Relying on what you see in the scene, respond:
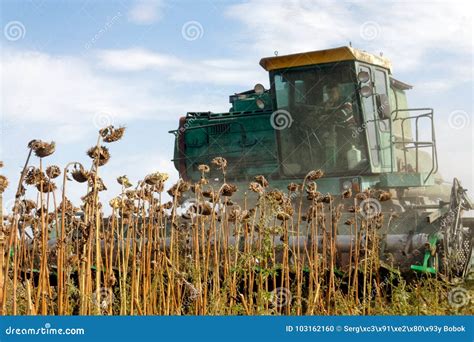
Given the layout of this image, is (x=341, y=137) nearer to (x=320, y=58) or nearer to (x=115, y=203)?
(x=320, y=58)

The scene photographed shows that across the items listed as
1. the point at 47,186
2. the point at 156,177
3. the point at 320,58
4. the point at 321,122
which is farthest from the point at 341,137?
the point at 47,186

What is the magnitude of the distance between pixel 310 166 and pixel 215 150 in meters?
1.84

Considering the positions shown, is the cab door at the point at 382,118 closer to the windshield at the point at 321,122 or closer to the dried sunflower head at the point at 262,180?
the windshield at the point at 321,122

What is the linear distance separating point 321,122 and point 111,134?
5690mm

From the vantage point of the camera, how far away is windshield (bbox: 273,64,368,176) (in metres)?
8.74

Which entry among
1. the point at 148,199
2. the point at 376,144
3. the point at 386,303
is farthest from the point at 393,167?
the point at 148,199

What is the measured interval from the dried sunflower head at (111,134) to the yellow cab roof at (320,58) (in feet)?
18.8

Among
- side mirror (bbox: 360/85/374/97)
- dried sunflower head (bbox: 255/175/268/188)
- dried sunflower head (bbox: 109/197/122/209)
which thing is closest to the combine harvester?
side mirror (bbox: 360/85/374/97)

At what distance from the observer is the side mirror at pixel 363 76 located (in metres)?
8.58

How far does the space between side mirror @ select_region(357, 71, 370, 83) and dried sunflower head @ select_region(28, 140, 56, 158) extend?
577 centimetres

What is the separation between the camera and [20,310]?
504 centimetres

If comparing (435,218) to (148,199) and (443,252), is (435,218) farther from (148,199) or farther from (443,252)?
(148,199)

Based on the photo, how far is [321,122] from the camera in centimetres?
885

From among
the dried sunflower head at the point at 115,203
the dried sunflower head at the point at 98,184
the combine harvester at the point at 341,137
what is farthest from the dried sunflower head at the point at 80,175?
the combine harvester at the point at 341,137
